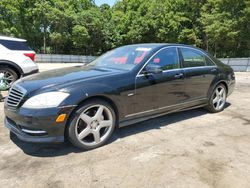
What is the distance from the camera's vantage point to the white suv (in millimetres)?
7504

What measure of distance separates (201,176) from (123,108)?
59.6 inches

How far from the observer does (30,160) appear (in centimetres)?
354

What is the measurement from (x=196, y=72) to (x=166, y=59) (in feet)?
2.70

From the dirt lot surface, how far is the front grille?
2.22ft

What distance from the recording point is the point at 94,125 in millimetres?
3922

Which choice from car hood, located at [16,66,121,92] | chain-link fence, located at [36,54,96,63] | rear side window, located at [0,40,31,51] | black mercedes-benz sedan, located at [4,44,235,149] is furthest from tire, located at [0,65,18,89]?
chain-link fence, located at [36,54,96,63]

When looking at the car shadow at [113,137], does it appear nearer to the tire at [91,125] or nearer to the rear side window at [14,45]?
the tire at [91,125]

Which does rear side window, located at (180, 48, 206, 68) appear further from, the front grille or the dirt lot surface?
the front grille

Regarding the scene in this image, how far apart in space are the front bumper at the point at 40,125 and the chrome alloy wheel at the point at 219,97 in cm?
357

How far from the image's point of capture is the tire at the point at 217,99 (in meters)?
5.79

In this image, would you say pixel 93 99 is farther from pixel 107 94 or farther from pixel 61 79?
pixel 61 79

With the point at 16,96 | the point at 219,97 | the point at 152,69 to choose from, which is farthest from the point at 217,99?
the point at 16,96

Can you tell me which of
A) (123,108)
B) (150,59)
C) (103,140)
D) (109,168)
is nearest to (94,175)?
(109,168)

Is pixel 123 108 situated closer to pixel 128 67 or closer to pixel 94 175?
pixel 128 67
